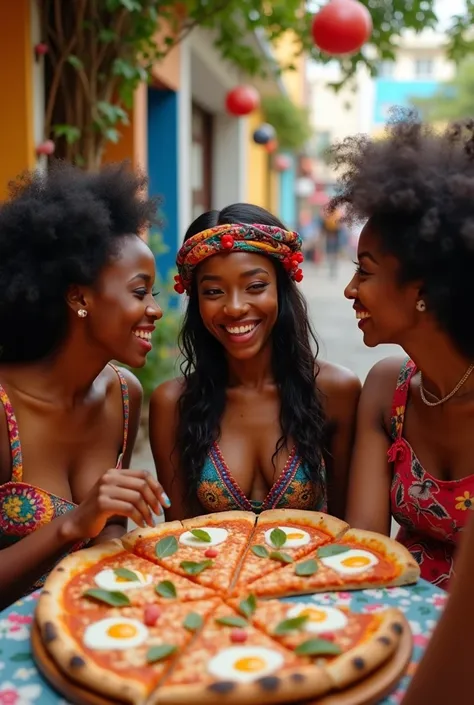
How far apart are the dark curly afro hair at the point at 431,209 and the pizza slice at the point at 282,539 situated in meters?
0.69

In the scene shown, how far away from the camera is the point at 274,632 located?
5.46 ft

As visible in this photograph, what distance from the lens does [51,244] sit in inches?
101

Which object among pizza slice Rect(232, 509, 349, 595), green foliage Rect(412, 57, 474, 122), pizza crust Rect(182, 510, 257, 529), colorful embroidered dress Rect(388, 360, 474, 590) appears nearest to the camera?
pizza slice Rect(232, 509, 349, 595)

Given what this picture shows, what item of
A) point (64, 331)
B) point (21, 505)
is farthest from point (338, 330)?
point (21, 505)

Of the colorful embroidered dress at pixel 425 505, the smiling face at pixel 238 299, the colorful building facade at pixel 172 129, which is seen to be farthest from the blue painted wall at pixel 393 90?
the colorful embroidered dress at pixel 425 505

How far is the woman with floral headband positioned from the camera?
2750 mm

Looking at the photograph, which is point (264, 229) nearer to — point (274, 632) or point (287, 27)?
point (274, 632)

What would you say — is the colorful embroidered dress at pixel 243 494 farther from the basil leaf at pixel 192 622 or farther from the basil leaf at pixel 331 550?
the basil leaf at pixel 192 622

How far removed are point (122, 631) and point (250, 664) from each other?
31cm

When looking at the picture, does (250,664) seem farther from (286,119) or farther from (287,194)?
(287,194)

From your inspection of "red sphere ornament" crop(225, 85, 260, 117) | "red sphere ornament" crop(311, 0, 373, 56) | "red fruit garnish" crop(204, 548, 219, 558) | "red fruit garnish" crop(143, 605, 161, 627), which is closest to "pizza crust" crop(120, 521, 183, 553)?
"red fruit garnish" crop(204, 548, 219, 558)

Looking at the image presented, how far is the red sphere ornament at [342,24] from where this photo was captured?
592 centimetres

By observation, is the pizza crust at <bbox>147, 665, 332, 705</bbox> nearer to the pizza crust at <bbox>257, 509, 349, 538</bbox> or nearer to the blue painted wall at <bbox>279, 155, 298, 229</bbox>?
the pizza crust at <bbox>257, 509, 349, 538</bbox>

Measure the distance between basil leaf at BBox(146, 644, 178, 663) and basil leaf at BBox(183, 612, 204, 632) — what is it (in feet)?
0.37
